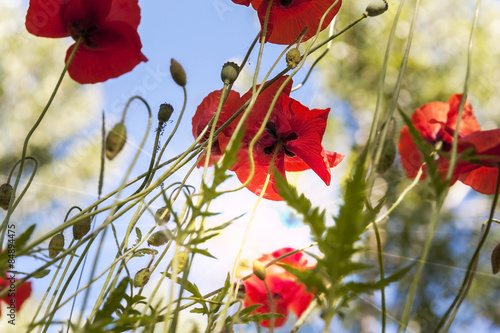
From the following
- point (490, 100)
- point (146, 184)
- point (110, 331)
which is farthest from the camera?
point (490, 100)

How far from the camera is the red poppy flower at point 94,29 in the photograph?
0.45 metres

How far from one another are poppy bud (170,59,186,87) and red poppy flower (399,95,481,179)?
0.21 metres

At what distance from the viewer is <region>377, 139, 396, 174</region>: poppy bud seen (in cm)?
32

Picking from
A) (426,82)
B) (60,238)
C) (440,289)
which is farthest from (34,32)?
(426,82)

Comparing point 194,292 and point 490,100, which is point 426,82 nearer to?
point 490,100

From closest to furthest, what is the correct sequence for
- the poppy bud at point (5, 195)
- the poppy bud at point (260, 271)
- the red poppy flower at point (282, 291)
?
1. the poppy bud at point (260, 271)
2. the poppy bud at point (5, 195)
3. the red poppy flower at point (282, 291)

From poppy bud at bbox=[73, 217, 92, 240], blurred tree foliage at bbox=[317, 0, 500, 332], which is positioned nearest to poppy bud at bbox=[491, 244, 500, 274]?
poppy bud at bbox=[73, 217, 92, 240]

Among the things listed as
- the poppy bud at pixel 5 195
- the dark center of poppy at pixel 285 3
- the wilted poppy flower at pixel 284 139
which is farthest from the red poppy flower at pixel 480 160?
the poppy bud at pixel 5 195

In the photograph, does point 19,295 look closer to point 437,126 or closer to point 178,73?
point 178,73

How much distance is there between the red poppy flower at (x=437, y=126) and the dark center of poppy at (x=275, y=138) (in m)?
0.11

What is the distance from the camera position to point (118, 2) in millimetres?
443

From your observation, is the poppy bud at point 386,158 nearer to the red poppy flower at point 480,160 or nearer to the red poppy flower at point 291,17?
the red poppy flower at point 480,160

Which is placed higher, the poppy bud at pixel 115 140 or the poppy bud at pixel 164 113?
the poppy bud at pixel 164 113

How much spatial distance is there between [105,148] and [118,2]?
0.19m
